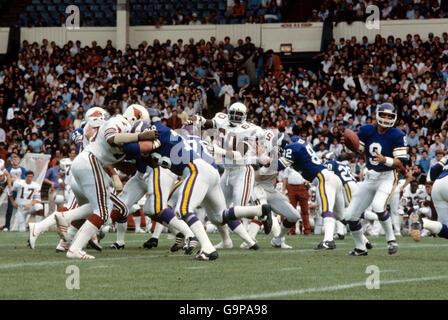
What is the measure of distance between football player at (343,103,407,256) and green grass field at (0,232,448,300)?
0.35 m

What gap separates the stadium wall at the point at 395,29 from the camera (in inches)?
852

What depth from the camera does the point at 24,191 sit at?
15125mm

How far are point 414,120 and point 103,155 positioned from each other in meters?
10.4

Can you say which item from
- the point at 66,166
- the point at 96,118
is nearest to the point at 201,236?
the point at 96,118

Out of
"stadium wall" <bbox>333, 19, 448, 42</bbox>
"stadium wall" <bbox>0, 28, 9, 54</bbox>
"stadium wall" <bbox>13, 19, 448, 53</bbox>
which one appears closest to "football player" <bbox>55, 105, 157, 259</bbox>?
"stadium wall" <bbox>333, 19, 448, 42</bbox>

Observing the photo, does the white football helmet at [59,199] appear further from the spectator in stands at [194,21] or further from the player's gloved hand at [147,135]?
the spectator in stands at [194,21]

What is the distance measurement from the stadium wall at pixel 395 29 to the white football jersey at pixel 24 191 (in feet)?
34.8

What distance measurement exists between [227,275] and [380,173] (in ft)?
10.1

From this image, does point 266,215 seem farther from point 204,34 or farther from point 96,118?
point 204,34

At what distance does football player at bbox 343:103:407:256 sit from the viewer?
8961 millimetres

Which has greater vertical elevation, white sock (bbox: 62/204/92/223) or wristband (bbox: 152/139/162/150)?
wristband (bbox: 152/139/162/150)

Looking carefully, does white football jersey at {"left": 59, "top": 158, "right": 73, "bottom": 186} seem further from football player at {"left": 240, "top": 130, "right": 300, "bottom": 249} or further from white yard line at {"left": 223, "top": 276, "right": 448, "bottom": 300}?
white yard line at {"left": 223, "top": 276, "right": 448, "bottom": 300}
